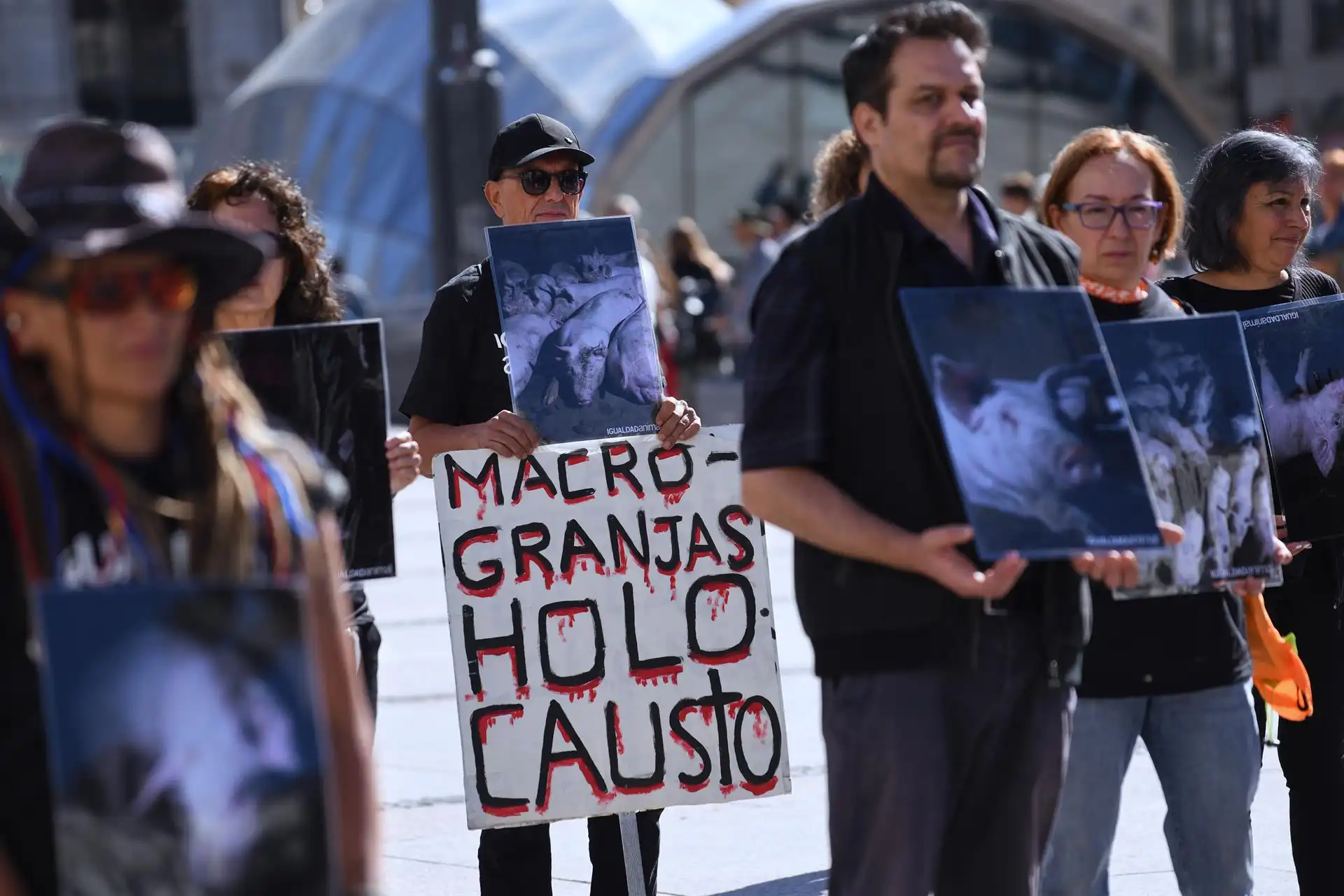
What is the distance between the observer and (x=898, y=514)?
10.5 feet

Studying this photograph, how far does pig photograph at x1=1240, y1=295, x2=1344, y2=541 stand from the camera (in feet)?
14.3

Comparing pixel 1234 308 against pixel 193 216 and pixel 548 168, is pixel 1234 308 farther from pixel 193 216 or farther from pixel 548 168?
pixel 193 216

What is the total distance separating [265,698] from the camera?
89.7 inches

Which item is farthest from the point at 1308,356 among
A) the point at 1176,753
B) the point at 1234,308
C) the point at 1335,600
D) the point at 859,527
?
the point at 859,527

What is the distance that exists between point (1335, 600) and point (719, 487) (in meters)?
1.42

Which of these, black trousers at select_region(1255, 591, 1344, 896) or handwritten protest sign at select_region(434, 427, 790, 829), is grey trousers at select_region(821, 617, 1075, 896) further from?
handwritten protest sign at select_region(434, 427, 790, 829)

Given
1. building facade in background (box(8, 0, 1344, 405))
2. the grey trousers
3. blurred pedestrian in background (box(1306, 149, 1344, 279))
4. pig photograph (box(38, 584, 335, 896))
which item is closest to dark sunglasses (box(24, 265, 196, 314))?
pig photograph (box(38, 584, 335, 896))

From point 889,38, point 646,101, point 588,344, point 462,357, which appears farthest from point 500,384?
point 646,101

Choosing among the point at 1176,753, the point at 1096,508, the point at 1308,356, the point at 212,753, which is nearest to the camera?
the point at 212,753

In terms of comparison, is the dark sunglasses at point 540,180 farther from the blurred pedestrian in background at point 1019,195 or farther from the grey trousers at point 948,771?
the blurred pedestrian in background at point 1019,195

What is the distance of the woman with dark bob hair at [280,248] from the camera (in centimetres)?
481

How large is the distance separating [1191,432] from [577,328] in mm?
1568

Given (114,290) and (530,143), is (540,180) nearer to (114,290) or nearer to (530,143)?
(530,143)

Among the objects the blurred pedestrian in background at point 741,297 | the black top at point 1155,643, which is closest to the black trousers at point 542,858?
the black top at point 1155,643
